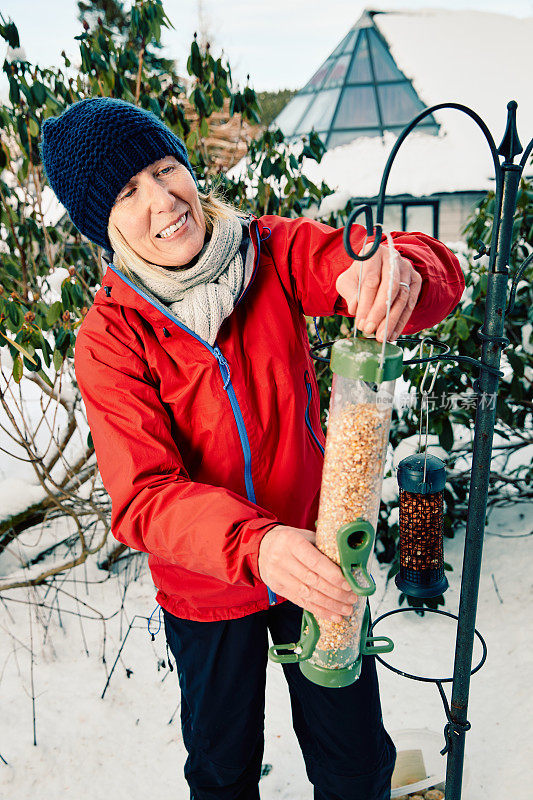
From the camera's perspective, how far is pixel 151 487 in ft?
3.67

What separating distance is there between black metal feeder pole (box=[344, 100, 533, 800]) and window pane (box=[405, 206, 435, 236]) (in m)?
4.72

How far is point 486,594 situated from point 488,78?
635 centimetres

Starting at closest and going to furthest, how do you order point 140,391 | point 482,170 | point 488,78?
point 140,391 → point 482,170 → point 488,78

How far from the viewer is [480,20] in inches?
304

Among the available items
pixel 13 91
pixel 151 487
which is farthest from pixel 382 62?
pixel 151 487

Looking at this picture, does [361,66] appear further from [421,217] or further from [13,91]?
[13,91]

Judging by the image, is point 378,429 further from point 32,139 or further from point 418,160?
point 418,160

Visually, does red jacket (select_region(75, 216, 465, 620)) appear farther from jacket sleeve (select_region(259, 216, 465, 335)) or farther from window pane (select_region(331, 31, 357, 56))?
window pane (select_region(331, 31, 357, 56))

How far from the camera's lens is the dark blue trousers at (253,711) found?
1.42m

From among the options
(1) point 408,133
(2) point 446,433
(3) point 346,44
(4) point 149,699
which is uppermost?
(3) point 346,44

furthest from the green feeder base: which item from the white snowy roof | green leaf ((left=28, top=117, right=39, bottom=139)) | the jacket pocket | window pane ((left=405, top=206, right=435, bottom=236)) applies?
window pane ((left=405, top=206, right=435, bottom=236))

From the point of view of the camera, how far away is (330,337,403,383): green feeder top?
3.06 ft

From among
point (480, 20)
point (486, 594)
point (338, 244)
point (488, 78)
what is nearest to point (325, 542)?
point (338, 244)

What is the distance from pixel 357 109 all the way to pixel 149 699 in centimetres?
655
